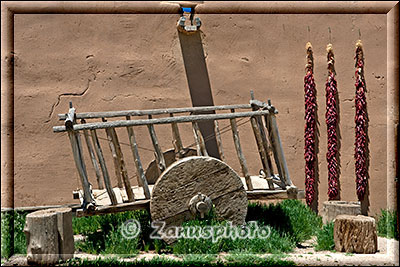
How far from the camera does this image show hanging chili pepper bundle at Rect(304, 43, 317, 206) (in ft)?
23.2

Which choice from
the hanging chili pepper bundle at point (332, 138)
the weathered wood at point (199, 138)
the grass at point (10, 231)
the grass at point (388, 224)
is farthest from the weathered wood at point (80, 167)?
the grass at point (388, 224)

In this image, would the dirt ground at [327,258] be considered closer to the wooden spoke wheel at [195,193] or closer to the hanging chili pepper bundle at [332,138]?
the wooden spoke wheel at [195,193]

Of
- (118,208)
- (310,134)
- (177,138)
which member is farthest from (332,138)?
(118,208)

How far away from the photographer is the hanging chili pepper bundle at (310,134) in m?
7.07

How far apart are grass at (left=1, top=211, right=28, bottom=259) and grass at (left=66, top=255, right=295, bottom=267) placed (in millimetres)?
848

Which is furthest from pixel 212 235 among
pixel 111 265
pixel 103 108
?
pixel 103 108

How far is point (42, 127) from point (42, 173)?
2.08 ft

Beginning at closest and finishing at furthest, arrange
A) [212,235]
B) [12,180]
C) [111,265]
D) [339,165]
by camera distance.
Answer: [111,265] → [212,235] → [12,180] → [339,165]

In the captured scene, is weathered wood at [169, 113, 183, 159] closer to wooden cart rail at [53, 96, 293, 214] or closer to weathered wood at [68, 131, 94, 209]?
wooden cart rail at [53, 96, 293, 214]

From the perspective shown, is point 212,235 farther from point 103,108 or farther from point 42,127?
point 42,127

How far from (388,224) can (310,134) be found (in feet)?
5.33

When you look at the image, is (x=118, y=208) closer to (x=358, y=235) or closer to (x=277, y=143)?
(x=277, y=143)

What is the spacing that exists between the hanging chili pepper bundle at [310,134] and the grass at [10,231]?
393 cm

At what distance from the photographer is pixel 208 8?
277 inches
